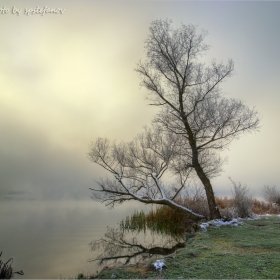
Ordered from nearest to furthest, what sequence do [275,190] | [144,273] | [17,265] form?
[144,273]
[17,265]
[275,190]

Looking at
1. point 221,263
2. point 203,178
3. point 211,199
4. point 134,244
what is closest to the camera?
point 221,263

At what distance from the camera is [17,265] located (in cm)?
612

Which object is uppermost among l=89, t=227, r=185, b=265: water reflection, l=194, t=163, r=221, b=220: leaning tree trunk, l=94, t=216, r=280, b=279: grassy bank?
l=194, t=163, r=221, b=220: leaning tree trunk

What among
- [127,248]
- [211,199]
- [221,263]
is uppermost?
[211,199]

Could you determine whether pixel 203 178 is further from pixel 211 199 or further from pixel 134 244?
pixel 134 244

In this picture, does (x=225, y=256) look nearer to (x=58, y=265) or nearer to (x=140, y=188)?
(x=58, y=265)

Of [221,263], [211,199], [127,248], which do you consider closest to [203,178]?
[211,199]

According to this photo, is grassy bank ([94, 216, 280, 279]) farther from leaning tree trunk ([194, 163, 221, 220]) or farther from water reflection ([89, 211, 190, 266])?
leaning tree trunk ([194, 163, 221, 220])

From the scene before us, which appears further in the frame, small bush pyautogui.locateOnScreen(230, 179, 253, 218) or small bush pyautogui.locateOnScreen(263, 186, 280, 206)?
small bush pyautogui.locateOnScreen(263, 186, 280, 206)

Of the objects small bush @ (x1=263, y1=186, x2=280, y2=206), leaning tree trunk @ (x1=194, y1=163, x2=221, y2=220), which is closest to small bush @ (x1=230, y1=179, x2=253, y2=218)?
leaning tree trunk @ (x1=194, y1=163, x2=221, y2=220)

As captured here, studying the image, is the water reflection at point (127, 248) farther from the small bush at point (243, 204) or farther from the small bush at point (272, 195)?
the small bush at point (272, 195)

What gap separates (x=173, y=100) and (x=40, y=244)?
886 centimetres

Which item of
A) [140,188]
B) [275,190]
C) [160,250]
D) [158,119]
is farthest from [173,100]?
[275,190]

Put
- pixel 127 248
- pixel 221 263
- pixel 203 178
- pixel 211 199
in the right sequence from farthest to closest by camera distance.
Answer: pixel 203 178 < pixel 211 199 < pixel 127 248 < pixel 221 263
